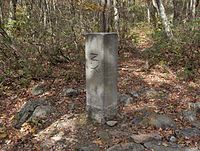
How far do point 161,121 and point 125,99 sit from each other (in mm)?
1163

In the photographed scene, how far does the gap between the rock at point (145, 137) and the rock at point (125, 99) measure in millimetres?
1310

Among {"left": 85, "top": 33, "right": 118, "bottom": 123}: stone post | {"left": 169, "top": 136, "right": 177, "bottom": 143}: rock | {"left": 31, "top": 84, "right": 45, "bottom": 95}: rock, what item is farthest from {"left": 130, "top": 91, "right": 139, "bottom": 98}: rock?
{"left": 31, "top": 84, "right": 45, "bottom": 95}: rock

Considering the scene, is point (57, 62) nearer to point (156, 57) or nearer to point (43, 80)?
point (43, 80)

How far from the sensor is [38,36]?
894 centimetres

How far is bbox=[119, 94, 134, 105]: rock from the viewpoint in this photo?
680cm

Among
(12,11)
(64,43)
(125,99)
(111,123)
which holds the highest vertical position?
(12,11)

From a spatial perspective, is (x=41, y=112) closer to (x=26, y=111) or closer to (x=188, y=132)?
(x=26, y=111)

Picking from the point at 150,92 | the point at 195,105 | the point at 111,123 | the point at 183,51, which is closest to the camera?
the point at 111,123

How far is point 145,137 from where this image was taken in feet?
18.0

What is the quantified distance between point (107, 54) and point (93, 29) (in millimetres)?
4016

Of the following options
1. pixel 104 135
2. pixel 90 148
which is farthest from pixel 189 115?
pixel 90 148

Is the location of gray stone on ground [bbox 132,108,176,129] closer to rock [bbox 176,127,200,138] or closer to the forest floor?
the forest floor

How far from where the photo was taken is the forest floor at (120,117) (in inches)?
218

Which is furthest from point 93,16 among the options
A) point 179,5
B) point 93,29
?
point 179,5
